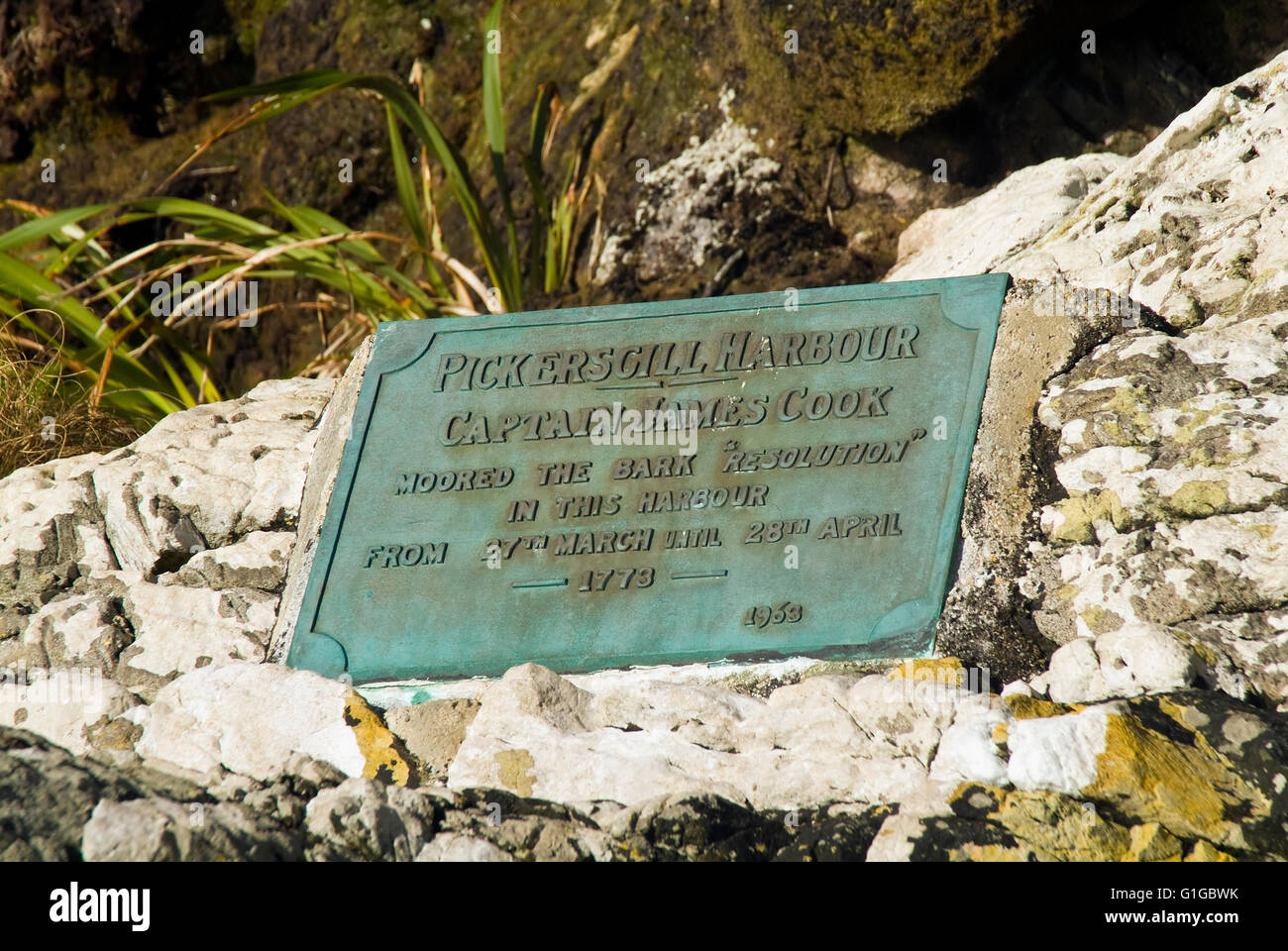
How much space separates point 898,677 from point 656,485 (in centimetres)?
62

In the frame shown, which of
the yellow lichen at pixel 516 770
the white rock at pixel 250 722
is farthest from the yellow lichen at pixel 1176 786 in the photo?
the white rock at pixel 250 722

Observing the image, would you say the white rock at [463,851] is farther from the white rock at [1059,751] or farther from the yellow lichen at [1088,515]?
the yellow lichen at [1088,515]

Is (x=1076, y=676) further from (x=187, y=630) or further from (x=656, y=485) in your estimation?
(x=187, y=630)

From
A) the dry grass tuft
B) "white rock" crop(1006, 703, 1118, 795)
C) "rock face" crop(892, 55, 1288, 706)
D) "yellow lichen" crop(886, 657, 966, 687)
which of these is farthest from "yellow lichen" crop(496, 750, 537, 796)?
the dry grass tuft

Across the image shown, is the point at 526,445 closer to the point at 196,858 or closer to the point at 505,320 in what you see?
Result: the point at 505,320

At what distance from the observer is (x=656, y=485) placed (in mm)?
2316

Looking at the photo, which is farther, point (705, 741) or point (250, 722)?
point (250, 722)

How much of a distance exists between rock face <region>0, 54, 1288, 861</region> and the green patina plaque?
0.08 m

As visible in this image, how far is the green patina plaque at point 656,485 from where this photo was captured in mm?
2135

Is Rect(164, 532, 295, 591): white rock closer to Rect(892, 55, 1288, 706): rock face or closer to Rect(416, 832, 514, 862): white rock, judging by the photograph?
Rect(416, 832, 514, 862): white rock

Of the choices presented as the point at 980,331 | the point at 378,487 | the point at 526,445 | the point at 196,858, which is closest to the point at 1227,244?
the point at 980,331

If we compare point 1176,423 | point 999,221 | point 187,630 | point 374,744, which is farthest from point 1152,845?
point 999,221

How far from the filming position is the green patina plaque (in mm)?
2135

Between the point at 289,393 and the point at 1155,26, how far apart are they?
278 cm
